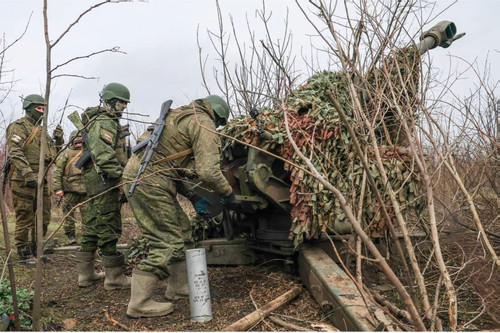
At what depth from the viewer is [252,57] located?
977cm

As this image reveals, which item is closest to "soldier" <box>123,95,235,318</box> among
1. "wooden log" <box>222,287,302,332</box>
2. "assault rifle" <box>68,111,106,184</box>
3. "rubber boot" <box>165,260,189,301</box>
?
"rubber boot" <box>165,260,189,301</box>

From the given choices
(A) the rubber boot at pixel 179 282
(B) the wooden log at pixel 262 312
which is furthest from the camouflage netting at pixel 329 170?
(A) the rubber boot at pixel 179 282

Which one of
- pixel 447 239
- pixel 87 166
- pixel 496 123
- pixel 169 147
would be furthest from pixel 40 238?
pixel 496 123

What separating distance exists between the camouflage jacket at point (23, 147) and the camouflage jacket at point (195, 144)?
8.19 ft

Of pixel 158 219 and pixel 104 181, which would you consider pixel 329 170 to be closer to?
pixel 158 219

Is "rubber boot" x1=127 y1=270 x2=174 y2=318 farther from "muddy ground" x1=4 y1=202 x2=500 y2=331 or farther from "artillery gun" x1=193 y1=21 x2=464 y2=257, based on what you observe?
"artillery gun" x1=193 y1=21 x2=464 y2=257

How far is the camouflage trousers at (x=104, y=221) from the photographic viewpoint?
210 inches

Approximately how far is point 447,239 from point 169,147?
3194mm

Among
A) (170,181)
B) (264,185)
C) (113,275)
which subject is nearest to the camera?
(170,181)

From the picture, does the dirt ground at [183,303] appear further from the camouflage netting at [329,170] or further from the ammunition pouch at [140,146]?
the ammunition pouch at [140,146]

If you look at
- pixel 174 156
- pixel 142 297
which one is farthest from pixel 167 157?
pixel 142 297

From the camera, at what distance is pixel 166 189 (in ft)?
14.4

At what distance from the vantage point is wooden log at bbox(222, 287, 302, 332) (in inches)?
140

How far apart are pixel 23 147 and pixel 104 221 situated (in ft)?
7.13
